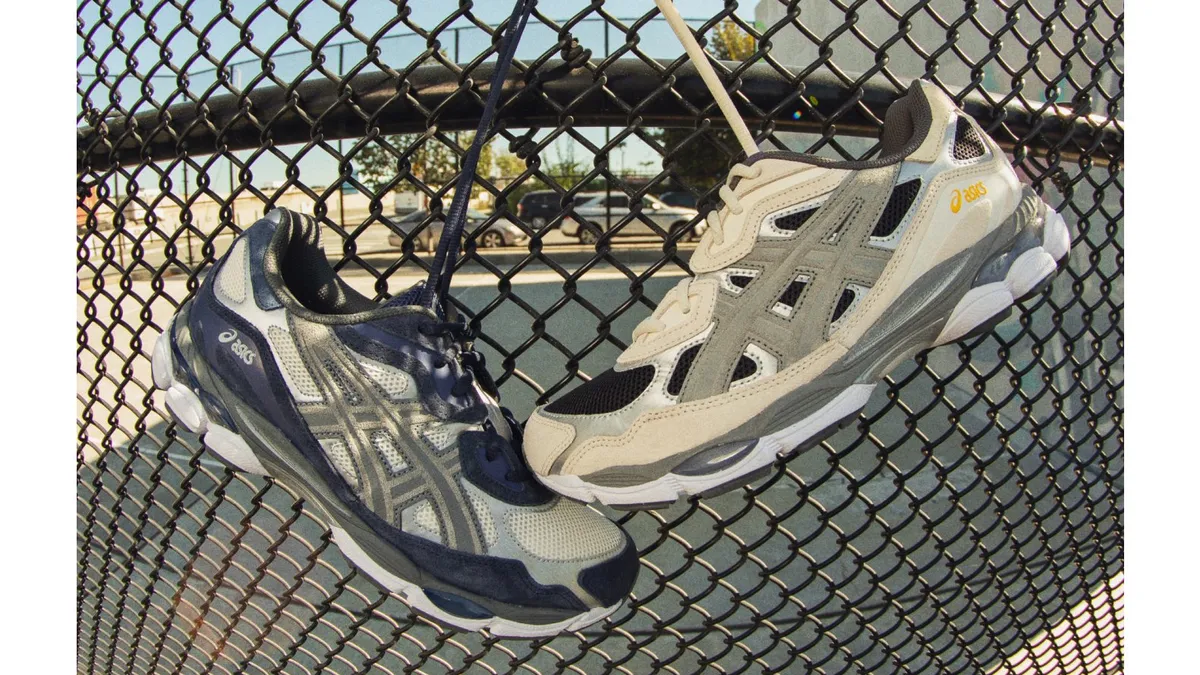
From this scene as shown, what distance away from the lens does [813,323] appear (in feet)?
3.68

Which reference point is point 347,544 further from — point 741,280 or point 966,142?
point 966,142

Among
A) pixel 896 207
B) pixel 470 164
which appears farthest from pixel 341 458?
pixel 896 207

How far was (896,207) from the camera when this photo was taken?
1130 mm

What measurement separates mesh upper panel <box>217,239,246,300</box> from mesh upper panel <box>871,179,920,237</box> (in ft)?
3.19

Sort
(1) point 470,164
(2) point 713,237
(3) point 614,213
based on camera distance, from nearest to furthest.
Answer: (1) point 470,164, (2) point 713,237, (3) point 614,213

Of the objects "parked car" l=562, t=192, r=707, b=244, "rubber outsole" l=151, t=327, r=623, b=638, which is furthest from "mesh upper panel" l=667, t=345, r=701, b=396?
"parked car" l=562, t=192, r=707, b=244

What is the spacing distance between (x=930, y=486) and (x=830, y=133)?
3.72 m

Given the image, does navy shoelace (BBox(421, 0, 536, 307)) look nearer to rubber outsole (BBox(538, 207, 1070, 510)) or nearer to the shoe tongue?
the shoe tongue

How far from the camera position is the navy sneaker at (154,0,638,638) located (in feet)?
3.63

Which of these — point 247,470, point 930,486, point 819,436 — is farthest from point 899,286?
point 930,486

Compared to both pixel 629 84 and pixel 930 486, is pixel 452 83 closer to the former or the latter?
pixel 629 84

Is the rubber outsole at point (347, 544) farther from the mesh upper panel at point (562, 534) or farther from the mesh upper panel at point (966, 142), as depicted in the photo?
the mesh upper panel at point (966, 142)
